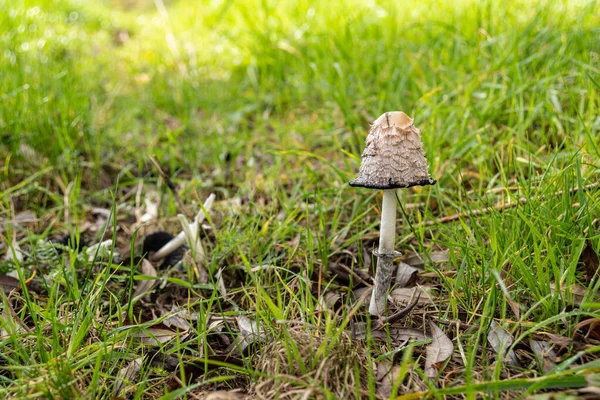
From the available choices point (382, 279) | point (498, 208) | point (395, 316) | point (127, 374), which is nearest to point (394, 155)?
point (382, 279)

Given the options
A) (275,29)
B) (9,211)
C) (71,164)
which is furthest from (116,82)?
(9,211)

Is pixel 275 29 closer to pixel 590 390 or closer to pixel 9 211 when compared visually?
pixel 9 211

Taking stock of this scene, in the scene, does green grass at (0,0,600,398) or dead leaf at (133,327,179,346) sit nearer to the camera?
green grass at (0,0,600,398)

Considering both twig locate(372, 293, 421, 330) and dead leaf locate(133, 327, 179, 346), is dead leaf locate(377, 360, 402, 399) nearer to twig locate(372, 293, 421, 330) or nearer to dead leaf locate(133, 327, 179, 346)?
twig locate(372, 293, 421, 330)

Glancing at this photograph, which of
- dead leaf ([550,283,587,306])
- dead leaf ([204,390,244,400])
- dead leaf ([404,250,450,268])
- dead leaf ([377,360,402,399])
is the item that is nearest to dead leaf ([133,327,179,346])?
dead leaf ([204,390,244,400])

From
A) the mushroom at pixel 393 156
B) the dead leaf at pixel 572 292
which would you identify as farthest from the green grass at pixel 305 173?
the mushroom at pixel 393 156

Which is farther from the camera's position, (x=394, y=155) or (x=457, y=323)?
(x=457, y=323)

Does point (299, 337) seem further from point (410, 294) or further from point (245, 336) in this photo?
point (410, 294)

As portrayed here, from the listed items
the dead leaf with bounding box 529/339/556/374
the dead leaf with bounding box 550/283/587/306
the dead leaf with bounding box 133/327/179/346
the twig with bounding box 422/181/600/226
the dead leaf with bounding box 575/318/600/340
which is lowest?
the dead leaf with bounding box 133/327/179/346
